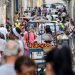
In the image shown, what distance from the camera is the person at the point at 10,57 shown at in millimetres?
5785

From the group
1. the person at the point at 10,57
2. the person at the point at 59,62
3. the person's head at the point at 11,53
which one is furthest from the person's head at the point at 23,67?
the person's head at the point at 11,53

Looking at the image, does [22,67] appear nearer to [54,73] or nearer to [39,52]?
[54,73]

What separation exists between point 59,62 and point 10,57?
1759 millimetres

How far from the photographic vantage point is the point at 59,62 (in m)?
4.46

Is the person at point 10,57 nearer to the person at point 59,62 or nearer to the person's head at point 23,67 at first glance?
the person's head at point 23,67

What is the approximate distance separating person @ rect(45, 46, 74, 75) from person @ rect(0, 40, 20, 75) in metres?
1.29

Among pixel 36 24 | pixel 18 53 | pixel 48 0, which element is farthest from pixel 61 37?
pixel 48 0

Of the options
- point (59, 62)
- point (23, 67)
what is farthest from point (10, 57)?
point (59, 62)

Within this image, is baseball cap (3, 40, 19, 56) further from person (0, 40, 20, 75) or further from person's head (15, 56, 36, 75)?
person's head (15, 56, 36, 75)

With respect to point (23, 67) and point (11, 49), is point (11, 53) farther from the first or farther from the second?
point (23, 67)

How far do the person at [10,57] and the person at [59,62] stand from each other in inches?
50.9

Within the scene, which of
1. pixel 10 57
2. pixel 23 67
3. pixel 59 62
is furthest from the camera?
pixel 10 57

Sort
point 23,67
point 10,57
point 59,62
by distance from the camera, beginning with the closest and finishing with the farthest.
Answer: point 59,62 < point 23,67 < point 10,57

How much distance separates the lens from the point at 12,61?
19.9ft
